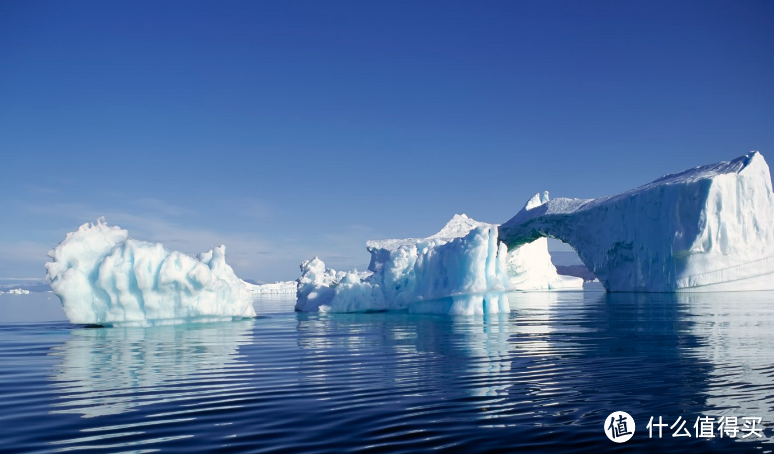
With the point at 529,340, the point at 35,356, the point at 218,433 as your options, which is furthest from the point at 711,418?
the point at 35,356

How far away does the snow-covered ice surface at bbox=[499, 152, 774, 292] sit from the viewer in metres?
35.7

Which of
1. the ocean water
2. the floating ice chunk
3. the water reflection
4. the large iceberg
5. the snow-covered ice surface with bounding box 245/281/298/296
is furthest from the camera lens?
the snow-covered ice surface with bounding box 245/281/298/296

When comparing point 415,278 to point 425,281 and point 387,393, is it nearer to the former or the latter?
point 425,281

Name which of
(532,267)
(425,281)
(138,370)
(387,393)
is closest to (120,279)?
(138,370)

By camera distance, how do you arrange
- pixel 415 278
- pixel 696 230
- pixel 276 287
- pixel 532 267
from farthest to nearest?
pixel 276 287 < pixel 532 267 < pixel 696 230 < pixel 415 278

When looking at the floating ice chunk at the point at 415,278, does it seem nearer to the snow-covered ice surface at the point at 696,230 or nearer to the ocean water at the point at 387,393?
the ocean water at the point at 387,393

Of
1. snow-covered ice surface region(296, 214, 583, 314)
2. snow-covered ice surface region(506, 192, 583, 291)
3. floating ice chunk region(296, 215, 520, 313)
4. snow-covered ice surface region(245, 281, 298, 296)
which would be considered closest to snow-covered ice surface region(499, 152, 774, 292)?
snow-covered ice surface region(506, 192, 583, 291)

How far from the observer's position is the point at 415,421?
532 cm

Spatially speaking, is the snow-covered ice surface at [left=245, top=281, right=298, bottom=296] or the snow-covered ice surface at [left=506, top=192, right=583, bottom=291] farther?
the snow-covered ice surface at [left=245, top=281, right=298, bottom=296]

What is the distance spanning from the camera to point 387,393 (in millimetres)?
6676

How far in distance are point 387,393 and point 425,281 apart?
58.7 feet

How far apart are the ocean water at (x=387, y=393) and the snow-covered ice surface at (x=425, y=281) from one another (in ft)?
30.3

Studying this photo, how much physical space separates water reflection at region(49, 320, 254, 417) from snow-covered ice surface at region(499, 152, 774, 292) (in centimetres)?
2961

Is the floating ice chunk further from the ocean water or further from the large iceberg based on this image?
the ocean water
